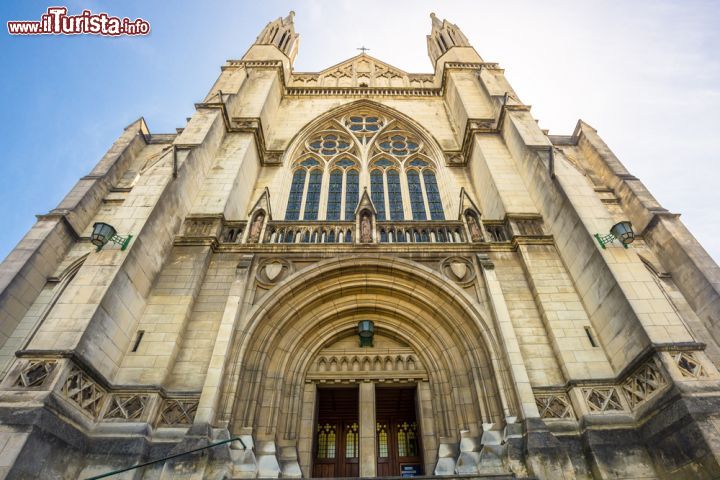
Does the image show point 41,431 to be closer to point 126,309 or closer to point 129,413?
point 129,413

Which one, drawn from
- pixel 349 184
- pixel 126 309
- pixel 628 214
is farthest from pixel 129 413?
pixel 628 214

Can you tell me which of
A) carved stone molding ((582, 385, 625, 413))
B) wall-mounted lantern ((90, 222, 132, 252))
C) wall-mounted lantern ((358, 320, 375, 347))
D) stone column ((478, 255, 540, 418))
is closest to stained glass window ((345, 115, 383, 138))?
stone column ((478, 255, 540, 418))

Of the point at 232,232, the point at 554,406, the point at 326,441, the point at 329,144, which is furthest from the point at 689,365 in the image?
the point at 329,144

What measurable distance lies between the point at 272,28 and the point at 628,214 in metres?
20.9

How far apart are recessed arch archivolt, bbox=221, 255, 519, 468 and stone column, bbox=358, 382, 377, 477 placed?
1.31 metres

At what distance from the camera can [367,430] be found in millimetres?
7719

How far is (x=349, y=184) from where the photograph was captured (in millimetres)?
14156

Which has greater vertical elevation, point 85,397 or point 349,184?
point 349,184

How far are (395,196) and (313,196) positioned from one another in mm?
3055

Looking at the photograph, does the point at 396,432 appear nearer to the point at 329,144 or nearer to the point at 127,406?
the point at 127,406

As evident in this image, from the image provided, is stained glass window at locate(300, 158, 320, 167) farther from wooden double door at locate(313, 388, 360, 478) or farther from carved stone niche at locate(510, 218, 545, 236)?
wooden double door at locate(313, 388, 360, 478)

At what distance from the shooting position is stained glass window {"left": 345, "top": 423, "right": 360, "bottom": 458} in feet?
28.1

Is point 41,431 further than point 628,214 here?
No

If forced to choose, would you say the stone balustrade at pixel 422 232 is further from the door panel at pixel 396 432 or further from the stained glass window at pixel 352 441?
the stained glass window at pixel 352 441
